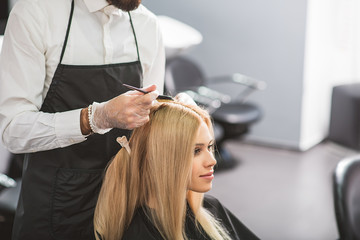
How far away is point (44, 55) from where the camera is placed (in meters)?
1.43

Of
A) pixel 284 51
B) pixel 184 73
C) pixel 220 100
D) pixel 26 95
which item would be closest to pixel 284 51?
pixel 284 51

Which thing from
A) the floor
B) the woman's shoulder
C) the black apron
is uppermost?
the black apron

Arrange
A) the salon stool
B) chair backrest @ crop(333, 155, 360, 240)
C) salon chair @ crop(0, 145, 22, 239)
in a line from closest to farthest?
chair backrest @ crop(333, 155, 360, 240)
salon chair @ crop(0, 145, 22, 239)
the salon stool

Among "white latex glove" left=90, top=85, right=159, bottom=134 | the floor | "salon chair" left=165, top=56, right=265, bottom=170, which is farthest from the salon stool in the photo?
"white latex glove" left=90, top=85, right=159, bottom=134

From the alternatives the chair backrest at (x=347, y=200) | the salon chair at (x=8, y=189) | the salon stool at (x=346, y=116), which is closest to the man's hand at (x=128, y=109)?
the chair backrest at (x=347, y=200)

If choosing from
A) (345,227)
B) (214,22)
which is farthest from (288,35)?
(345,227)

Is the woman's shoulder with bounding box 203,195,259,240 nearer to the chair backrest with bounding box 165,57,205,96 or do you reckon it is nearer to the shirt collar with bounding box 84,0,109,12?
the shirt collar with bounding box 84,0,109,12

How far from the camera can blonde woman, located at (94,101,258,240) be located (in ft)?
4.49

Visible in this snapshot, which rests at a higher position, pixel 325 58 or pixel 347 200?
pixel 347 200

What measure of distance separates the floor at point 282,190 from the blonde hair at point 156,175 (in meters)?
1.64

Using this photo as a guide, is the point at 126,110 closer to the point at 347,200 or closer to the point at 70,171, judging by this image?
the point at 70,171

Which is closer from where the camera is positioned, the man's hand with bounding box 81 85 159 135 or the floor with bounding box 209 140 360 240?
the man's hand with bounding box 81 85 159 135

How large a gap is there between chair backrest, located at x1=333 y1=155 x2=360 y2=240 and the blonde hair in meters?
0.52

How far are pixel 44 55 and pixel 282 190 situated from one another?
99.2 inches
